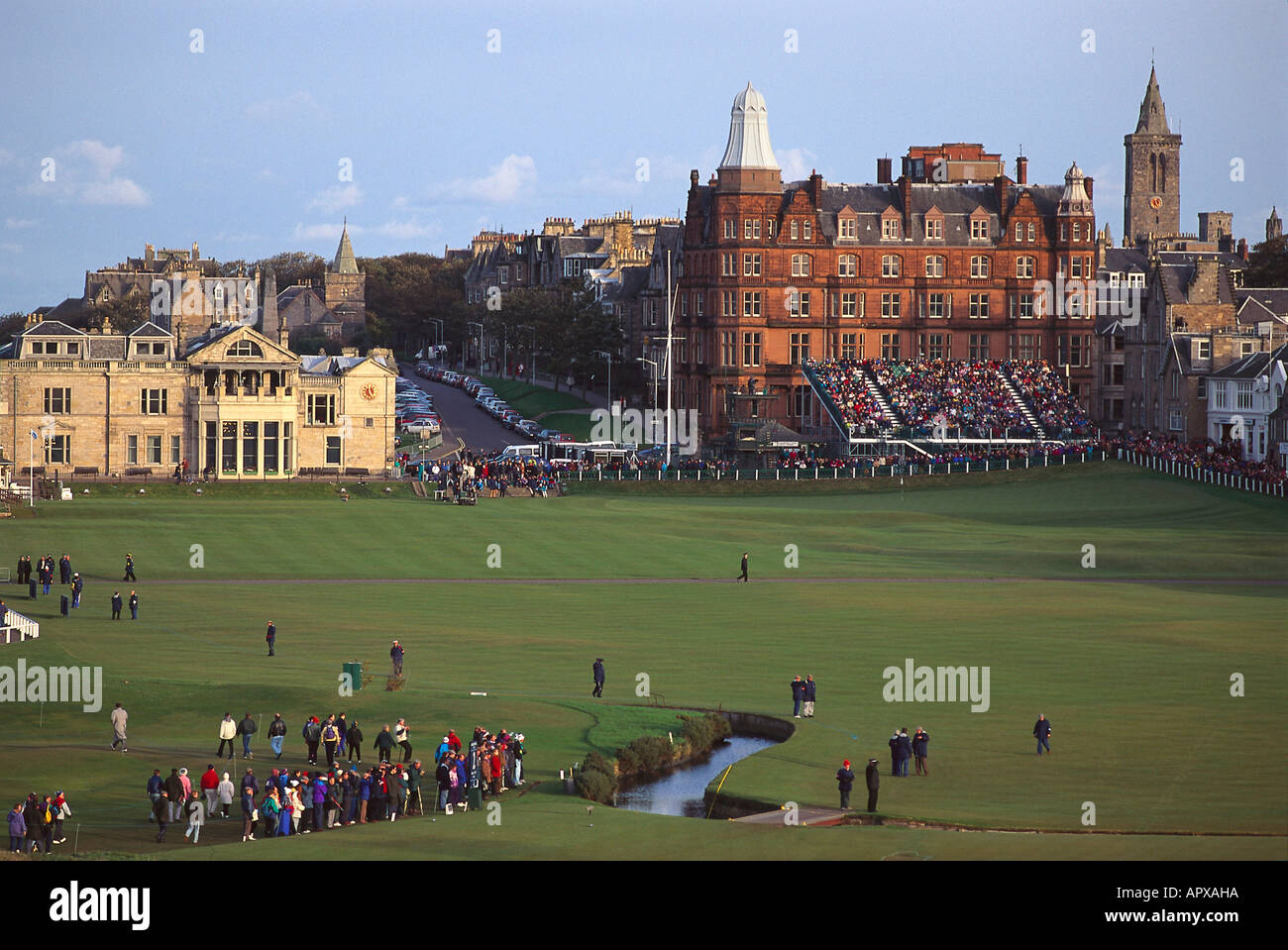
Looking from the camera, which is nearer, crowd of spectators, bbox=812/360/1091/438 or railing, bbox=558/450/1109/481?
railing, bbox=558/450/1109/481

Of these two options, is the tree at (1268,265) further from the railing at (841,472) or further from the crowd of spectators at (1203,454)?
the railing at (841,472)

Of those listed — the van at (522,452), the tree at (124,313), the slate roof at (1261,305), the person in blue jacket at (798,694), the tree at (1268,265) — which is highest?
the tree at (1268,265)

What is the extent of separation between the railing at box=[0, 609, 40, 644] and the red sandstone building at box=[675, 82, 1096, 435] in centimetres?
7906

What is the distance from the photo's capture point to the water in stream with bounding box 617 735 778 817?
152ft

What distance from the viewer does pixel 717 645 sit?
66125 mm

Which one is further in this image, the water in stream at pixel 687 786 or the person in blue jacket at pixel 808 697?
the person in blue jacket at pixel 808 697

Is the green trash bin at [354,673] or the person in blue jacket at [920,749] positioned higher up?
the green trash bin at [354,673]

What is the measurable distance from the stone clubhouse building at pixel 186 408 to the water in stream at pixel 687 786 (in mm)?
70703

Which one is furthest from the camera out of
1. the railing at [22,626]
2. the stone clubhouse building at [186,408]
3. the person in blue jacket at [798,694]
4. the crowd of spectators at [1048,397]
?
the crowd of spectators at [1048,397]

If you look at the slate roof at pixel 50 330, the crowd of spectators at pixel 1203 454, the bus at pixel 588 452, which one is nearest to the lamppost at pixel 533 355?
the bus at pixel 588 452

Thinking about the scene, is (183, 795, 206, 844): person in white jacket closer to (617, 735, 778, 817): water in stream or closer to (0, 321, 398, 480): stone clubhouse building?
(617, 735, 778, 817): water in stream

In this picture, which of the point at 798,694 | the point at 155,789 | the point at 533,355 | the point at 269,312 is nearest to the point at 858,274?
the point at 533,355

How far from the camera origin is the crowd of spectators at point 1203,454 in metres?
106

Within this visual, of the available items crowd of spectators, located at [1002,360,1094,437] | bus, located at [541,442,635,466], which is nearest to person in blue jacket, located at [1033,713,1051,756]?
bus, located at [541,442,635,466]
